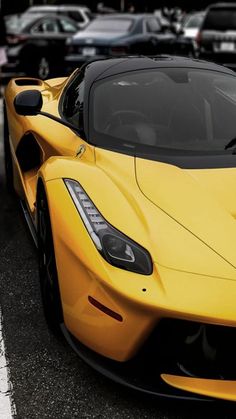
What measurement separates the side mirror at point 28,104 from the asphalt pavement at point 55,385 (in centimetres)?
109

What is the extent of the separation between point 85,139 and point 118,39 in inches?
336

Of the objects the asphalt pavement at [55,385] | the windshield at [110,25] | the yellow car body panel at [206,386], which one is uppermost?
the yellow car body panel at [206,386]

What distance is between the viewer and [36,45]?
13.4m

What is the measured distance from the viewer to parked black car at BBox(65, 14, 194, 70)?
454 inches

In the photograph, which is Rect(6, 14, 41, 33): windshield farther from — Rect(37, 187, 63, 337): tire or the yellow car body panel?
the yellow car body panel

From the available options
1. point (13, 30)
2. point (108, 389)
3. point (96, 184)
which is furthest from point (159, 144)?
point (13, 30)

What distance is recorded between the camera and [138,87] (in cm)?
385

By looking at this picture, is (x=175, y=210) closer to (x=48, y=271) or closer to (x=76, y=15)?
(x=48, y=271)

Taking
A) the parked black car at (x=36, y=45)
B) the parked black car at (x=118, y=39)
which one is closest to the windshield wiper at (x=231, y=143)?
the parked black car at (x=118, y=39)

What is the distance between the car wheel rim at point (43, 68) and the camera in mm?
13500

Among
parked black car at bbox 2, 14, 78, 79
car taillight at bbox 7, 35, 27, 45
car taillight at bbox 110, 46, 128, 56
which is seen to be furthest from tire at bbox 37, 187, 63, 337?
car taillight at bbox 7, 35, 27, 45

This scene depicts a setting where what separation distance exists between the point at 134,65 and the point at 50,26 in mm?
10840

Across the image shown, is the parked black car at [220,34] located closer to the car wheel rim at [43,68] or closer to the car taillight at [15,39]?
the car wheel rim at [43,68]

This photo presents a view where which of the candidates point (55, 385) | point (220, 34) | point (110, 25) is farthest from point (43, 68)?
point (55, 385)
